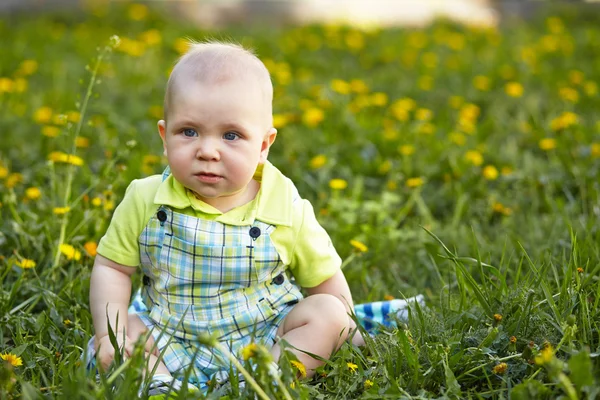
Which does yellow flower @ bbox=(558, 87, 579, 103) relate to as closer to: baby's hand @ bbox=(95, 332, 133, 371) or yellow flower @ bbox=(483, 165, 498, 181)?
yellow flower @ bbox=(483, 165, 498, 181)

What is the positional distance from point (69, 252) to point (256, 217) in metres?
0.65

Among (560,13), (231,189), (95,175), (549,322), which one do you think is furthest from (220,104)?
(560,13)

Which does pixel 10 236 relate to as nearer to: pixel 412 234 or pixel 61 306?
pixel 61 306

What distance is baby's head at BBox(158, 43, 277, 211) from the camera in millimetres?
1734

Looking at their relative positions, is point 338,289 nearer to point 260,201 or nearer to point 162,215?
point 260,201

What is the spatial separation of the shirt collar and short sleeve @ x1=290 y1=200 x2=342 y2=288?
0.04 m

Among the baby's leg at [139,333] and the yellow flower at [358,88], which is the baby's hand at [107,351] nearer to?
the baby's leg at [139,333]

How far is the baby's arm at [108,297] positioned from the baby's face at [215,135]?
0.98 ft

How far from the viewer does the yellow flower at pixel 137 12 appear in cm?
643

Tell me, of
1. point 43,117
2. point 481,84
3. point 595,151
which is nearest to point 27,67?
point 43,117

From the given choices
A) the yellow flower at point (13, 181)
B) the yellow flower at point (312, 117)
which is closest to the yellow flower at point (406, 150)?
the yellow flower at point (312, 117)

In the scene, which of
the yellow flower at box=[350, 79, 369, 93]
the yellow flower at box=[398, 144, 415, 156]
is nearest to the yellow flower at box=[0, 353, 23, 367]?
the yellow flower at box=[398, 144, 415, 156]

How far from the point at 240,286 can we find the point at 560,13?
675 centimetres

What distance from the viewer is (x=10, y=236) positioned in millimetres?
2385
